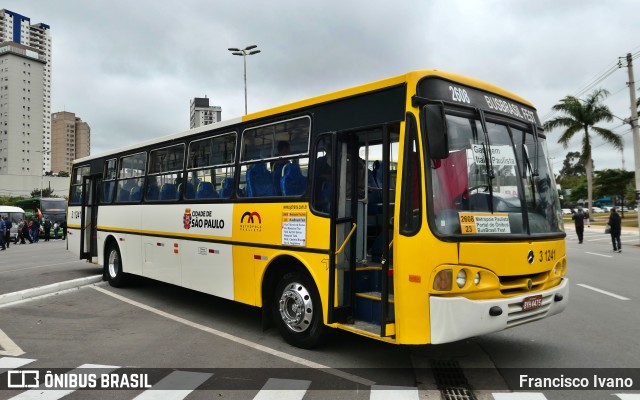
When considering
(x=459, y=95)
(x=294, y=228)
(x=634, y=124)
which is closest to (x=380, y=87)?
(x=459, y=95)

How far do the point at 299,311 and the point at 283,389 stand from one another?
4.60 ft

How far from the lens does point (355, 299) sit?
549cm

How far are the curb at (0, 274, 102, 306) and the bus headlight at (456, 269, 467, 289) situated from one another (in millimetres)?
8364

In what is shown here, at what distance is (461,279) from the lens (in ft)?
14.8

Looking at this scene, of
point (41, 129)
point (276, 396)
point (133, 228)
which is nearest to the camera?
point (276, 396)

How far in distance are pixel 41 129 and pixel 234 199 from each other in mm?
118704

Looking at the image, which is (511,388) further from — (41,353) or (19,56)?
(19,56)

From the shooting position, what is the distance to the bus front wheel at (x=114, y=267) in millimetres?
10562

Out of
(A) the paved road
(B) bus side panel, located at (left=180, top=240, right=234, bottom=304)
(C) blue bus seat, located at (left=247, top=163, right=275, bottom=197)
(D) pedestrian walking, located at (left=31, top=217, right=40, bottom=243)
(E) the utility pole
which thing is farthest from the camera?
(D) pedestrian walking, located at (left=31, top=217, right=40, bottom=243)

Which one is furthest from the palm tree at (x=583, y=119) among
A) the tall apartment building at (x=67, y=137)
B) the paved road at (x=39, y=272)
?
the tall apartment building at (x=67, y=137)

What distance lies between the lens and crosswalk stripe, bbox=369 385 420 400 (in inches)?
171

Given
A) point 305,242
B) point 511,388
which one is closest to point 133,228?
point 305,242

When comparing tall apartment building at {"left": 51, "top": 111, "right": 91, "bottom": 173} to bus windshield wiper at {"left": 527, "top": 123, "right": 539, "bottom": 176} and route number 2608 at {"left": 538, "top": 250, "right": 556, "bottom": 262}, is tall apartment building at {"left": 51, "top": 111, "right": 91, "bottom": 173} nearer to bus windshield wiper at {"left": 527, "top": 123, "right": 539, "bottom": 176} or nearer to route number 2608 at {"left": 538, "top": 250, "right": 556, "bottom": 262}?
bus windshield wiper at {"left": 527, "top": 123, "right": 539, "bottom": 176}

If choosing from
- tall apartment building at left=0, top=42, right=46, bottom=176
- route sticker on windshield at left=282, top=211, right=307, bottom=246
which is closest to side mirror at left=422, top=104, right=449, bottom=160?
route sticker on windshield at left=282, top=211, right=307, bottom=246
